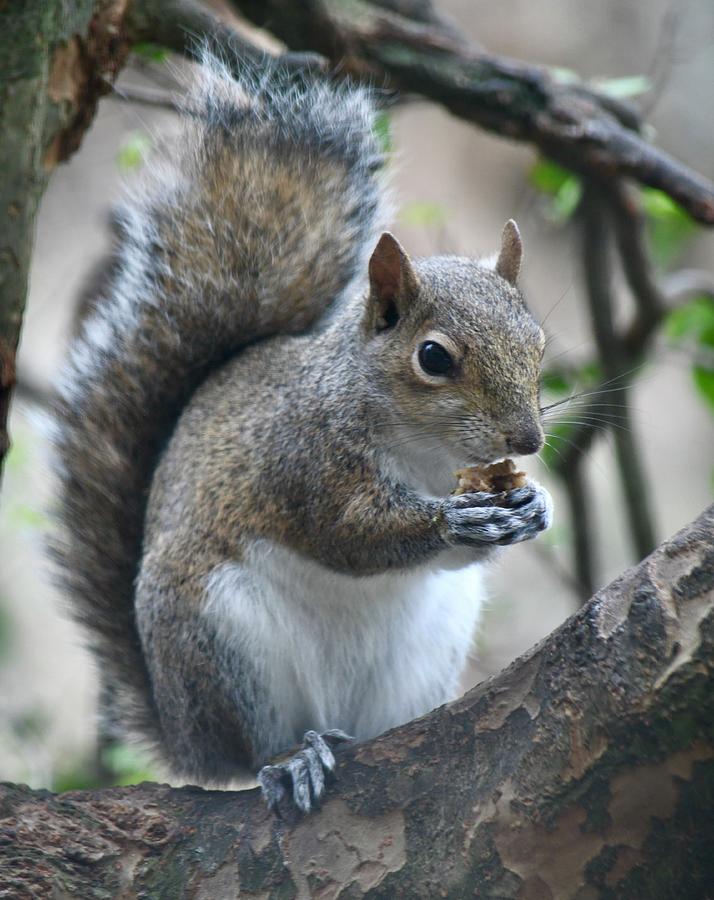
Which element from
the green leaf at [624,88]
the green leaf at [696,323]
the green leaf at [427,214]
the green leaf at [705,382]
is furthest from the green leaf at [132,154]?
the green leaf at [705,382]

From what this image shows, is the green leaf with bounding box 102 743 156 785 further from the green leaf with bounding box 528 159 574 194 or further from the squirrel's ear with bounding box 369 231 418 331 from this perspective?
the green leaf with bounding box 528 159 574 194

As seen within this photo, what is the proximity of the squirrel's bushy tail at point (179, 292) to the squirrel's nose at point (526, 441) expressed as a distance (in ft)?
2.74

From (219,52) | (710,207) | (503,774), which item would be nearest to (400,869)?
(503,774)

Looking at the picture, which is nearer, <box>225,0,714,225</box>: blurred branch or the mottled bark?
the mottled bark

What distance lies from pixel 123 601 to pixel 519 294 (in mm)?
1133

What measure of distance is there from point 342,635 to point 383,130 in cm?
138

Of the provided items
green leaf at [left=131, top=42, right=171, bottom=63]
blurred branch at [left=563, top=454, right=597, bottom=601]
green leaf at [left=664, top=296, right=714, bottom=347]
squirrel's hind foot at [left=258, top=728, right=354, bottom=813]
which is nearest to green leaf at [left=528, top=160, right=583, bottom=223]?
green leaf at [left=664, top=296, right=714, bottom=347]

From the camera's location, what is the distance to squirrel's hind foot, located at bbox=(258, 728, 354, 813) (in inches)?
73.5

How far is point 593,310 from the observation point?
324 cm

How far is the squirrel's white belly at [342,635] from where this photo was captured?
221 centimetres

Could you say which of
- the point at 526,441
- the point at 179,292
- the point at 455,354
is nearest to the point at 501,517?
the point at 526,441

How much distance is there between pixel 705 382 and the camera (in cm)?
301

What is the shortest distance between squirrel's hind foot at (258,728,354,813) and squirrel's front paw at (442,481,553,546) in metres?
0.47

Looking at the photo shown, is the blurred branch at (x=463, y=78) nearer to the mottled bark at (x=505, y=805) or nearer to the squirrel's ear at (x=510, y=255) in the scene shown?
the squirrel's ear at (x=510, y=255)
